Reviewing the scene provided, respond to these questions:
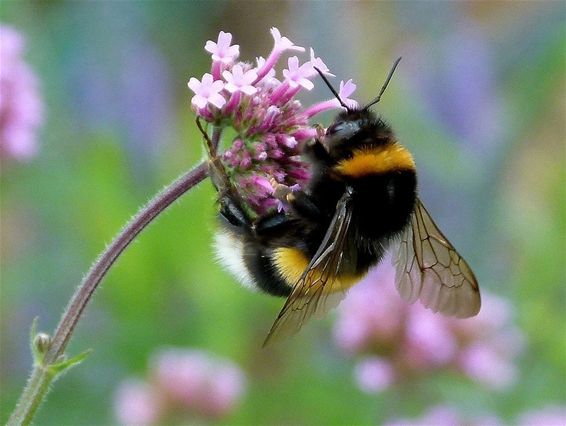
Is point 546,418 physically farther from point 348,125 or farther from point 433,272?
point 348,125

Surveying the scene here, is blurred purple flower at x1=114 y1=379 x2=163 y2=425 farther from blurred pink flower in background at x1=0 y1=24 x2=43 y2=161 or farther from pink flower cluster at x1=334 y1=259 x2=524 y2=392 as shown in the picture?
blurred pink flower in background at x1=0 y1=24 x2=43 y2=161

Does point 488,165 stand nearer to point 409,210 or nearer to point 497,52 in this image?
point 497,52

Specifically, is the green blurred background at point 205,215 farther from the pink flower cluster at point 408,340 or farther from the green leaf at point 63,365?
the green leaf at point 63,365

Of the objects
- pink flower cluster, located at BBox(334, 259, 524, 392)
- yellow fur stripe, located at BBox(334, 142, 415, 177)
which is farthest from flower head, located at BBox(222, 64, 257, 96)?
pink flower cluster, located at BBox(334, 259, 524, 392)

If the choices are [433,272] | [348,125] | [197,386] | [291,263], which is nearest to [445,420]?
[197,386]

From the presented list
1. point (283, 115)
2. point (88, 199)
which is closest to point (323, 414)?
point (88, 199)
